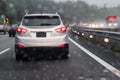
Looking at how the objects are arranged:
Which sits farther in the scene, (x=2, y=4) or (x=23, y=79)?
(x=2, y=4)

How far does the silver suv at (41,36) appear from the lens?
1147 centimetres

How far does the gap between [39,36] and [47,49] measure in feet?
1.69

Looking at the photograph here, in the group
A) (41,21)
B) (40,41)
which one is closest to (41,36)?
(40,41)

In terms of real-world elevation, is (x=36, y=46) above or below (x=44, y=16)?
below

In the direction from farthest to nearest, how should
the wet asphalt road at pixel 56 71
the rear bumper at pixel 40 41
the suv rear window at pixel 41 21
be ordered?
the suv rear window at pixel 41 21 → the rear bumper at pixel 40 41 → the wet asphalt road at pixel 56 71

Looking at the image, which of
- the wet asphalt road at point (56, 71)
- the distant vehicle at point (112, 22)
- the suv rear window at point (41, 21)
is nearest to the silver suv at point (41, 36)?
the suv rear window at point (41, 21)

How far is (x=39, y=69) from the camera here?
32.2ft

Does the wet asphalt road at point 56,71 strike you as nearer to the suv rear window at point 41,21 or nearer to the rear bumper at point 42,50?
the rear bumper at point 42,50

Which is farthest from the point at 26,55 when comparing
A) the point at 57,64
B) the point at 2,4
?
the point at 2,4

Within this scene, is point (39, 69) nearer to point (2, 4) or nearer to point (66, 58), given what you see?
point (66, 58)

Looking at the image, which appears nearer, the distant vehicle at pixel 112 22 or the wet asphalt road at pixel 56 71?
the wet asphalt road at pixel 56 71

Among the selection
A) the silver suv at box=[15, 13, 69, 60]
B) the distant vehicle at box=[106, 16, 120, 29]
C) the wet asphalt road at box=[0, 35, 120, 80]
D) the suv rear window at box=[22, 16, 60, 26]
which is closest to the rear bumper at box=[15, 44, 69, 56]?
the silver suv at box=[15, 13, 69, 60]

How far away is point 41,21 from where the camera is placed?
11.8 metres

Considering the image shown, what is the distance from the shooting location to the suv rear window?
464 inches
